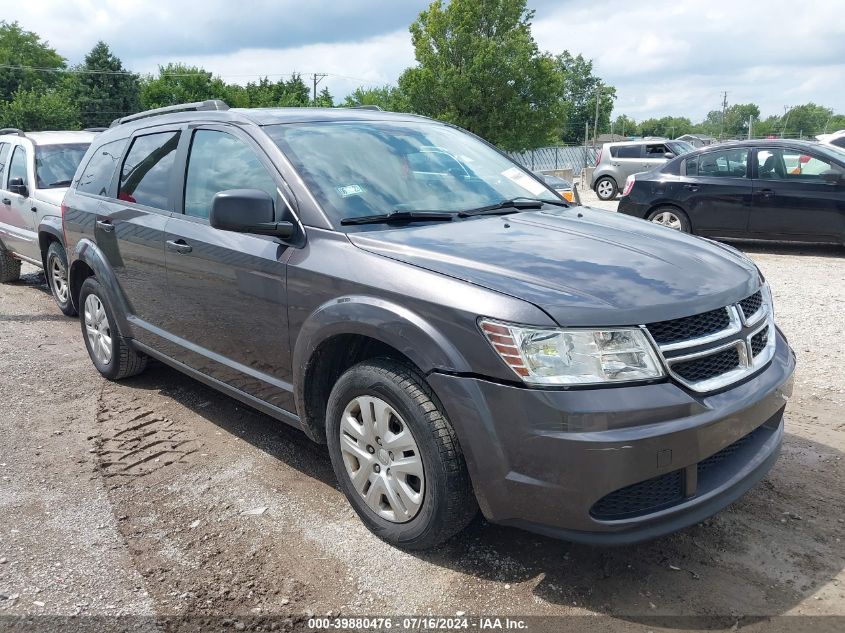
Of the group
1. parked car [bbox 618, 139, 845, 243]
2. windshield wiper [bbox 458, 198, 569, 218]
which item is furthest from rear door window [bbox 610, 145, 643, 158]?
windshield wiper [bbox 458, 198, 569, 218]

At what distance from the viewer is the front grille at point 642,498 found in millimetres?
2541

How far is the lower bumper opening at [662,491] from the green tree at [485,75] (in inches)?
1601

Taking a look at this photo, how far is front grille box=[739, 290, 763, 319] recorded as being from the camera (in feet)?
9.77

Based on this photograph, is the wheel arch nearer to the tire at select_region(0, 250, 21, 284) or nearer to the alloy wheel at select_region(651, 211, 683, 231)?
the tire at select_region(0, 250, 21, 284)

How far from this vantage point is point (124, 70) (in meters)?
59.9

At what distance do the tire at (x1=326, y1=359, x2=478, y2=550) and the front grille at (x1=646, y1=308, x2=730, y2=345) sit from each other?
83cm

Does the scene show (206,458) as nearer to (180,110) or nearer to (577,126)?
(180,110)

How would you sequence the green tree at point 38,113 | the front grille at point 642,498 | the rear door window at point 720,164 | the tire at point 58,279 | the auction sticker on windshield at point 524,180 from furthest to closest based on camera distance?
the green tree at point 38,113 < the rear door window at point 720,164 < the tire at point 58,279 < the auction sticker on windshield at point 524,180 < the front grille at point 642,498

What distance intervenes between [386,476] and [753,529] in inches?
64.1

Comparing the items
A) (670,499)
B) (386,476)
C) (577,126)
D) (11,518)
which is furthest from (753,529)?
(577,126)

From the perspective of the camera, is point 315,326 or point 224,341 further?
point 224,341

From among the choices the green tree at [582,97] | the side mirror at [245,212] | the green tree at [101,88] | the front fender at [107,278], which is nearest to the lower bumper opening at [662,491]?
the side mirror at [245,212]

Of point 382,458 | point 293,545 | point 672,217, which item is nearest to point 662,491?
point 382,458

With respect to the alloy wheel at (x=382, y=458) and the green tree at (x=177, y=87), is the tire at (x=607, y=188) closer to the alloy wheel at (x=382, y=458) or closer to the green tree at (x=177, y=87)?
→ the alloy wheel at (x=382, y=458)
